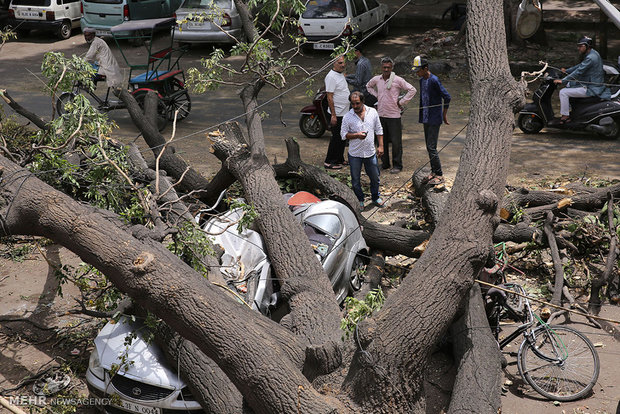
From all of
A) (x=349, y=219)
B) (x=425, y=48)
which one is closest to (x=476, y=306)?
(x=349, y=219)

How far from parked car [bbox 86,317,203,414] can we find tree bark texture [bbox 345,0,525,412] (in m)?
1.51

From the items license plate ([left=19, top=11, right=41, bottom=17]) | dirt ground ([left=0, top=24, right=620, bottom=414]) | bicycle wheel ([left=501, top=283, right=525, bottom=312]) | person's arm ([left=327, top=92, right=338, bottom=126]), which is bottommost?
dirt ground ([left=0, top=24, right=620, bottom=414])

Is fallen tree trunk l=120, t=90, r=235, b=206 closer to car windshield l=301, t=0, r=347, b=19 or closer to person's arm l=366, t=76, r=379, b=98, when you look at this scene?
person's arm l=366, t=76, r=379, b=98

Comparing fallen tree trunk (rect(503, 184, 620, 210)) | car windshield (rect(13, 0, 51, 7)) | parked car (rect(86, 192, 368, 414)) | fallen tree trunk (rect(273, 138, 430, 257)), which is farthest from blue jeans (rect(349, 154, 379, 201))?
car windshield (rect(13, 0, 51, 7))

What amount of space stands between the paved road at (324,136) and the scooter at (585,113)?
245 millimetres

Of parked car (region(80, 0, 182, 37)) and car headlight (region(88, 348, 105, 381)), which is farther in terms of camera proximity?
parked car (region(80, 0, 182, 37))

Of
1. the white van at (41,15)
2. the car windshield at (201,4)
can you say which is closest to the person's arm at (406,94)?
the car windshield at (201,4)

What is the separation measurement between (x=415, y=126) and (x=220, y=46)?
8.18 meters

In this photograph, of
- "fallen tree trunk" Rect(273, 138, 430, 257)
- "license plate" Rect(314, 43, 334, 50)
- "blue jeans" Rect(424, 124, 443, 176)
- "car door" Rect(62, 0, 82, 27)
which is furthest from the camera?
"car door" Rect(62, 0, 82, 27)

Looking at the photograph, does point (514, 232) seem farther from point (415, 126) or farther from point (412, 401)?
point (415, 126)

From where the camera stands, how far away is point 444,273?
5.57 m

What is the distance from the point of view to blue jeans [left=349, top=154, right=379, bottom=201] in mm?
9414

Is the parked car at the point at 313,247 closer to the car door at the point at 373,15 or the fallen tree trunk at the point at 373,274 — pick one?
the fallen tree trunk at the point at 373,274

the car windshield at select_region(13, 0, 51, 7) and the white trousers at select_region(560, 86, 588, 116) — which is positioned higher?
the car windshield at select_region(13, 0, 51, 7)
